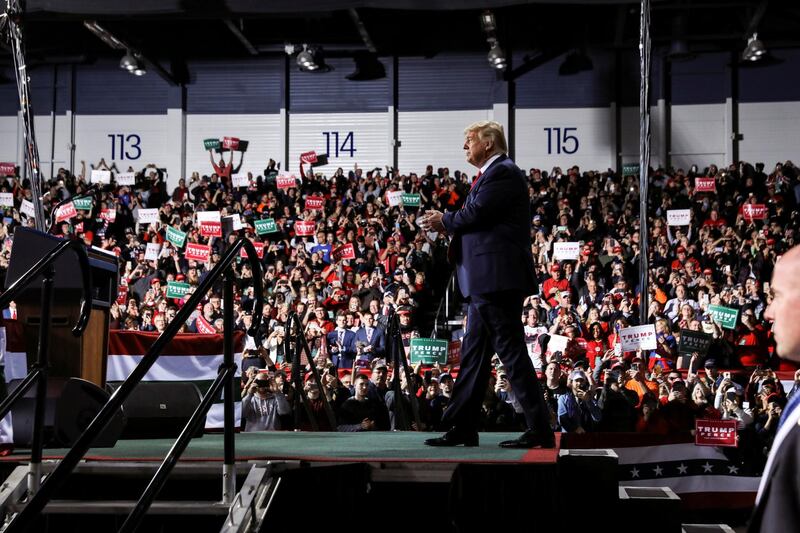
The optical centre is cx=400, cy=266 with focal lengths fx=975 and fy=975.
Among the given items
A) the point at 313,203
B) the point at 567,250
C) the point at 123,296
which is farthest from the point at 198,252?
the point at 567,250

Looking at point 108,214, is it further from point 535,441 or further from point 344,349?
point 535,441

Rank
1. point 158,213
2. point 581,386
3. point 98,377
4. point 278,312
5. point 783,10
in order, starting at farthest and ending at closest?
point 783,10
point 158,213
point 278,312
point 581,386
point 98,377

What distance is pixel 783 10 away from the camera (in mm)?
23016

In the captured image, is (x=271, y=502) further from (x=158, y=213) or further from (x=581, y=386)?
(x=158, y=213)

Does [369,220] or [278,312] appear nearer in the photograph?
[278,312]

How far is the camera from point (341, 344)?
14.4 meters

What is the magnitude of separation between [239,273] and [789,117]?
13977 millimetres

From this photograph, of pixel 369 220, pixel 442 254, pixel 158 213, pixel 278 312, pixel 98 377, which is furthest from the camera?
pixel 158 213

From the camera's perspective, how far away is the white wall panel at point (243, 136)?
83.3 feet

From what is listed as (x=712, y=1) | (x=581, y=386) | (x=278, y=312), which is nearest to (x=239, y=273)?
(x=278, y=312)

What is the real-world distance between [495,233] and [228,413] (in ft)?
5.70

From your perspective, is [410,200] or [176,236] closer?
[176,236]

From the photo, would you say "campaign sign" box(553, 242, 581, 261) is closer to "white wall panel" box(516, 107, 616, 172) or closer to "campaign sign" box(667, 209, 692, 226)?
"campaign sign" box(667, 209, 692, 226)

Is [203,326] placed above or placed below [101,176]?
below
